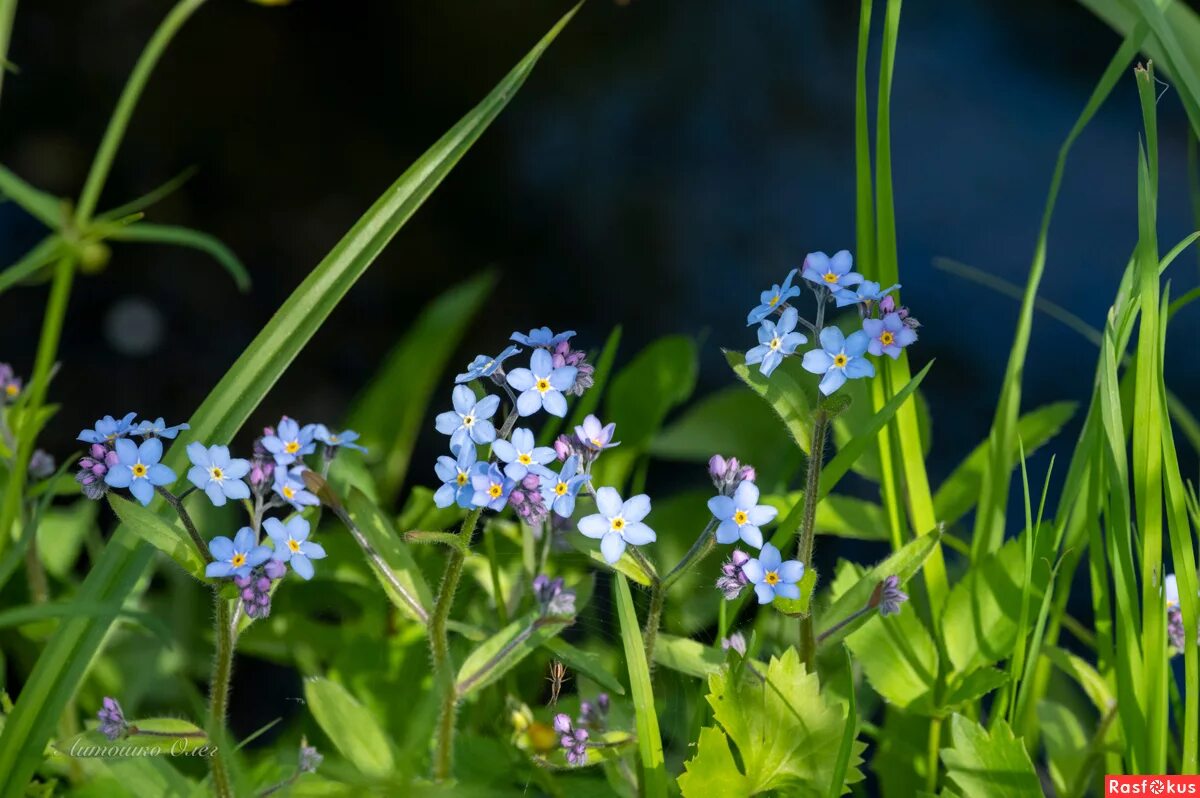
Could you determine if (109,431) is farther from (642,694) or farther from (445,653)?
(642,694)

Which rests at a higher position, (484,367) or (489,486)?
(484,367)

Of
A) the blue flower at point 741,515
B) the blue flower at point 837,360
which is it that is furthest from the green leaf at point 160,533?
the blue flower at point 837,360

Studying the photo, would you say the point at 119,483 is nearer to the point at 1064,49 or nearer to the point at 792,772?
the point at 792,772

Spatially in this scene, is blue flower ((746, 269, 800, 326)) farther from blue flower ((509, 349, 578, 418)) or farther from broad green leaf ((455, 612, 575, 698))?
broad green leaf ((455, 612, 575, 698))

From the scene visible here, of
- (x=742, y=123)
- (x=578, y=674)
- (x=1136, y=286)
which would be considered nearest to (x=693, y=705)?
(x=578, y=674)

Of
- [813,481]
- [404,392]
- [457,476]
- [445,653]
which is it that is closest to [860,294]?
[813,481]
